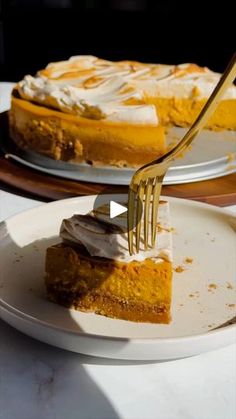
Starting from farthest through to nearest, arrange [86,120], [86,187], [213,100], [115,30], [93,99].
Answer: [115,30] → [93,99] → [86,120] → [86,187] → [213,100]

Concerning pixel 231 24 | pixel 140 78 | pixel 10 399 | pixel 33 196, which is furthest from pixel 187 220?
pixel 231 24

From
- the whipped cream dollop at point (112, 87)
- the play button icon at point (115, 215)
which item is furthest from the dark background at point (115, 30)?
the play button icon at point (115, 215)

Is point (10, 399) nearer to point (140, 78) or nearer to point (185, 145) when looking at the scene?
point (185, 145)

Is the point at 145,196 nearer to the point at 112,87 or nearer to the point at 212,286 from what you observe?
the point at 212,286

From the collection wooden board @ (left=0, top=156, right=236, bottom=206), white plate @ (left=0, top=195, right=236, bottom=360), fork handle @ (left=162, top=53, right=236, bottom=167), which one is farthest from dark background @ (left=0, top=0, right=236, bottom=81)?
fork handle @ (left=162, top=53, right=236, bottom=167)

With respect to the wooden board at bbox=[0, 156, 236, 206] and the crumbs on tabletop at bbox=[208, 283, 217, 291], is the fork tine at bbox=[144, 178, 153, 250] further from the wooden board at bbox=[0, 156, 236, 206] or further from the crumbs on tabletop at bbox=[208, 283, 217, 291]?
the wooden board at bbox=[0, 156, 236, 206]

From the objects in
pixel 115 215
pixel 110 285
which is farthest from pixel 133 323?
pixel 115 215
